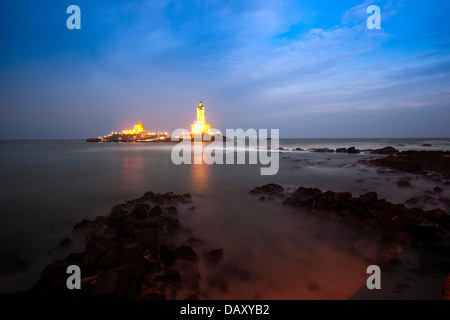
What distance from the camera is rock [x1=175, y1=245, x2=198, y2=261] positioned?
429cm

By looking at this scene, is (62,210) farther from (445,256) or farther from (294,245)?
(445,256)

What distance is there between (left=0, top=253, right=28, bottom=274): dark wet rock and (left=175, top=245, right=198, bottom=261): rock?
310 centimetres

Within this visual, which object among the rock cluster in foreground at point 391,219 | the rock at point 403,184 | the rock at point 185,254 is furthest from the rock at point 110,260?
the rock at point 403,184

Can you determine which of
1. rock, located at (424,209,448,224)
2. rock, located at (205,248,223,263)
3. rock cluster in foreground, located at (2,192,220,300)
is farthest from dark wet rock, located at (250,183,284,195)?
rock, located at (205,248,223,263)

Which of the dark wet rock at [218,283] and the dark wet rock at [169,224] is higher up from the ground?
the dark wet rock at [169,224]

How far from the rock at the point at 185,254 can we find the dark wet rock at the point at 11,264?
310 centimetres

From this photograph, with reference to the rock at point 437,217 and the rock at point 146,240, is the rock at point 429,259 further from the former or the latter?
the rock at point 146,240

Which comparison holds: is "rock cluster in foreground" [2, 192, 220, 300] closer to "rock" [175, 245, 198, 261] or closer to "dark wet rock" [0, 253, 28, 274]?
"rock" [175, 245, 198, 261]

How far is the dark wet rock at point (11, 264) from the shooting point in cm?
405

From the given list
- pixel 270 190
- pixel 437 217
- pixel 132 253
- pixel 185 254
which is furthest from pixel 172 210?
pixel 437 217

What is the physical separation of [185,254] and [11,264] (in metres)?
3.63

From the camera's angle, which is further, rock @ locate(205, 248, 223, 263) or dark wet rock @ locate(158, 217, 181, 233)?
dark wet rock @ locate(158, 217, 181, 233)

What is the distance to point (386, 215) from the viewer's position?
5969 millimetres
